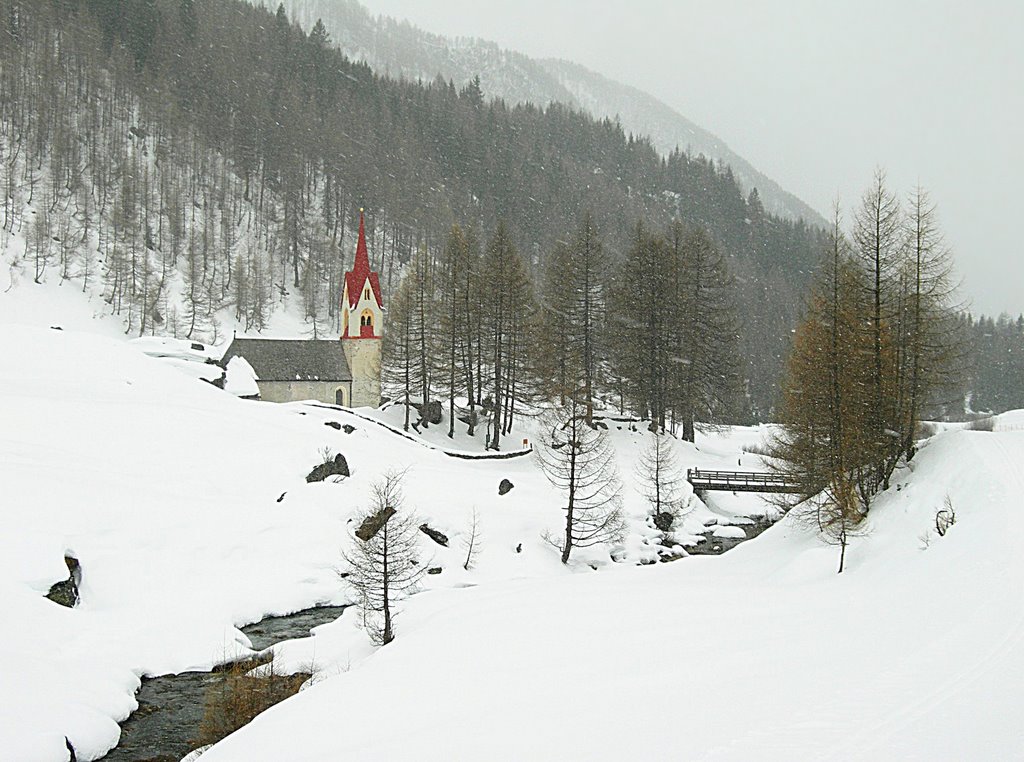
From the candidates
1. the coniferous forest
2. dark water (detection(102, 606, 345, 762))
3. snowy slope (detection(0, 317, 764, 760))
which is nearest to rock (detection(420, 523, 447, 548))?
snowy slope (detection(0, 317, 764, 760))

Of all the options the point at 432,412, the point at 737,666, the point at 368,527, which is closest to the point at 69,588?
the point at 368,527

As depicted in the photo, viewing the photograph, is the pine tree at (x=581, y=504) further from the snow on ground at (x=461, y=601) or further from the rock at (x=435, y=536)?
the rock at (x=435, y=536)

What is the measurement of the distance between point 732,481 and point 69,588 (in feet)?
93.9

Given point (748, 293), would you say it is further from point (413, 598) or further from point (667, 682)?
point (667, 682)

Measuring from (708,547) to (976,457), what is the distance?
13269mm

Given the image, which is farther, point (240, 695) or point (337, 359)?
point (337, 359)

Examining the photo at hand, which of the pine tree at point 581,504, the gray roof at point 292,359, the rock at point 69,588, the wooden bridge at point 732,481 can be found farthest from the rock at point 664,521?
the gray roof at point 292,359

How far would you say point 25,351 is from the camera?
34812 millimetres

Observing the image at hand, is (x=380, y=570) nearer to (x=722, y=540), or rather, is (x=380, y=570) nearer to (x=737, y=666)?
(x=737, y=666)

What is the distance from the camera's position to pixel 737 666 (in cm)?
1290

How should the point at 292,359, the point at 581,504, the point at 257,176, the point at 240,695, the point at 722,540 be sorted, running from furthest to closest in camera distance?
the point at 257,176, the point at 292,359, the point at 722,540, the point at 581,504, the point at 240,695

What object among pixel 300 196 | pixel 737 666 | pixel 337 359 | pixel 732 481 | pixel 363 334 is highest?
pixel 300 196

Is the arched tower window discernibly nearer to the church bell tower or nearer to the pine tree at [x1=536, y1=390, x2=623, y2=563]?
the church bell tower

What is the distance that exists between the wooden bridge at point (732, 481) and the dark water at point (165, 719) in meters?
22.5
